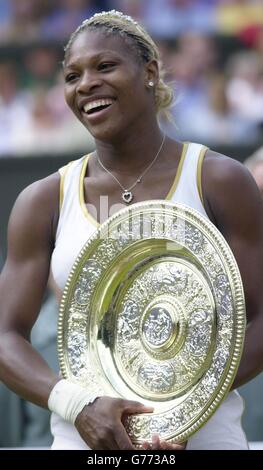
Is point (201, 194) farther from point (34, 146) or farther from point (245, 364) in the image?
point (34, 146)

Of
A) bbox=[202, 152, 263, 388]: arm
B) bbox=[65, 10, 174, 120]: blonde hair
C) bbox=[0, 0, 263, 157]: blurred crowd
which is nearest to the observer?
bbox=[202, 152, 263, 388]: arm

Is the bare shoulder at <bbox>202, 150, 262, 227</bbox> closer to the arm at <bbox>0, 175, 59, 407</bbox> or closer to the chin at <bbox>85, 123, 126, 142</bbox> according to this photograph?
the chin at <bbox>85, 123, 126, 142</bbox>

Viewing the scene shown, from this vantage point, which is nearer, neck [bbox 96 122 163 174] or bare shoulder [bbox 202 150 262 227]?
bare shoulder [bbox 202 150 262 227]

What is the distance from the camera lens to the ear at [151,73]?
2.42m

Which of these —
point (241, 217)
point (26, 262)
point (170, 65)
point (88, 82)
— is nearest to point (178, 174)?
point (241, 217)

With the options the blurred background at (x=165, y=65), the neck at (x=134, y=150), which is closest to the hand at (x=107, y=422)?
the neck at (x=134, y=150)

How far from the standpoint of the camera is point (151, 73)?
244 cm

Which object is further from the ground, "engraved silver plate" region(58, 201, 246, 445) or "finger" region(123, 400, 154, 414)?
"engraved silver plate" region(58, 201, 246, 445)

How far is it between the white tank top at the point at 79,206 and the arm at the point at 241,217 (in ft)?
0.09

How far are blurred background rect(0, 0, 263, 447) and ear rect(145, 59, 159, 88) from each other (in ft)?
10.5

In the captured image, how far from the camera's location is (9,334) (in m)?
2.39

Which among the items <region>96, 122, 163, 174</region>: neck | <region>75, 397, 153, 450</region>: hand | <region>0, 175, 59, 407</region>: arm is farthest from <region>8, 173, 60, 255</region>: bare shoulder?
<region>75, 397, 153, 450</region>: hand

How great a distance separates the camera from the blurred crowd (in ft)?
20.6

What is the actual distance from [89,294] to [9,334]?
0.22 m
